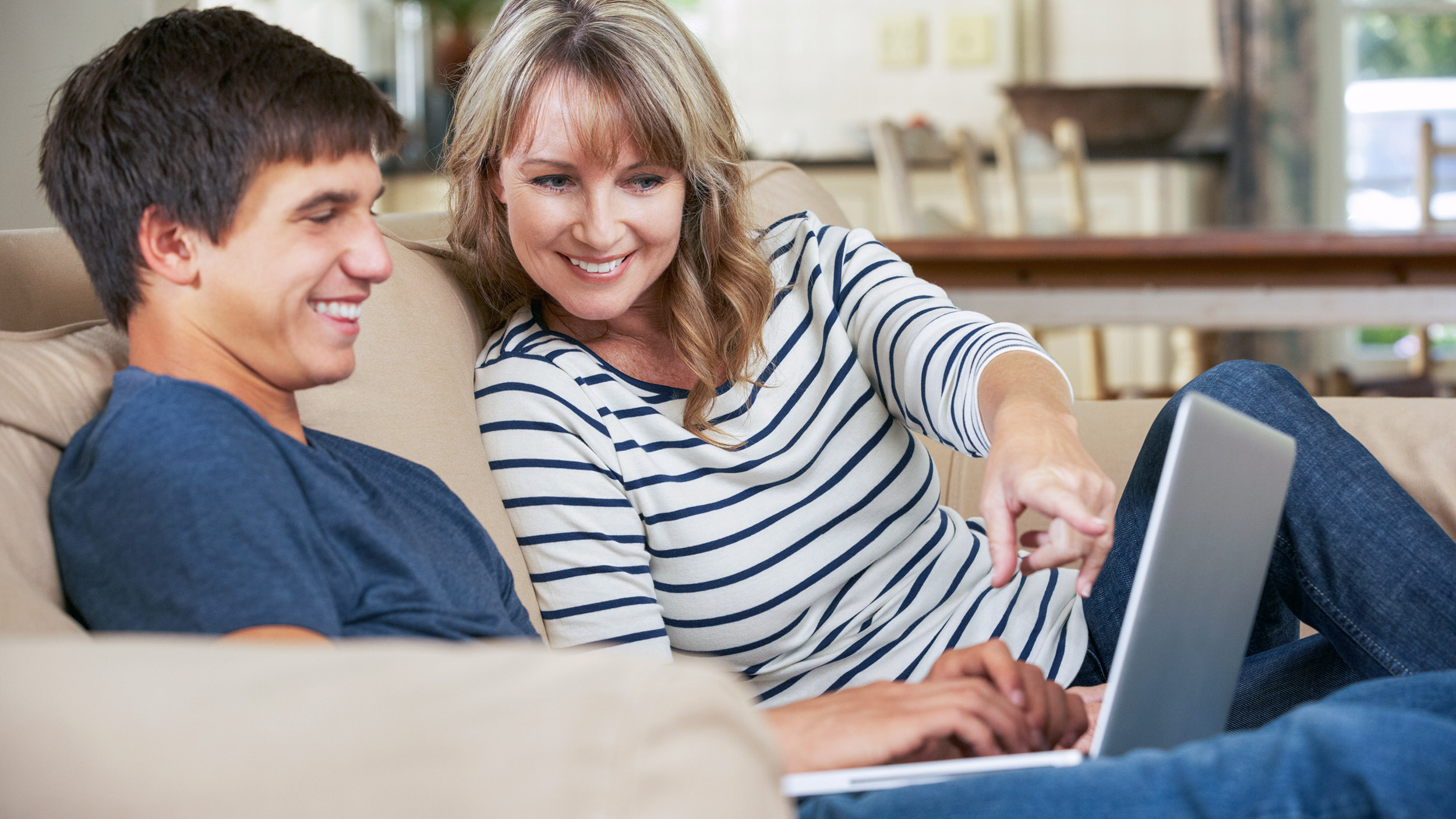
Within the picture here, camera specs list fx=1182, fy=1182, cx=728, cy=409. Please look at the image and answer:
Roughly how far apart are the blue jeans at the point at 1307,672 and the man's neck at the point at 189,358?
41 cm

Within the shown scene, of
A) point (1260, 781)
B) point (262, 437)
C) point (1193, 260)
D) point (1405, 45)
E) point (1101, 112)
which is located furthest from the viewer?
point (1405, 45)

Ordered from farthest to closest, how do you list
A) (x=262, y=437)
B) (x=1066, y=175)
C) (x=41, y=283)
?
(x=1066, y=175)
(x=41, y=283)
(x=262, y=437)

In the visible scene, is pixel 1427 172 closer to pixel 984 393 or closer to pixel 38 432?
pixel 984 393

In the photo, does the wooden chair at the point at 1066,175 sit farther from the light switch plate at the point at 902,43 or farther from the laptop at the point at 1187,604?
the laptop at the point at 1187,604

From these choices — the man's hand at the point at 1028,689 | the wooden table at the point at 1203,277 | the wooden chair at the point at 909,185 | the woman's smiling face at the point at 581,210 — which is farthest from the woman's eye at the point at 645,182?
the wooden chair at the point at 909,185

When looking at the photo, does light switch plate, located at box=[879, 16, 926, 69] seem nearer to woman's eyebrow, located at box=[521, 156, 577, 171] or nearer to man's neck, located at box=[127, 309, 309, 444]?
woman's eyebrow, located at box=[521, 156, 577, 171]

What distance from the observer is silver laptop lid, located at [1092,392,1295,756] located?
63 centimetres

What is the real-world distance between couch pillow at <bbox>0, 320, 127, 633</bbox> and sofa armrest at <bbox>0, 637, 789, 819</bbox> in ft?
0.73

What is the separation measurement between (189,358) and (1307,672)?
888mm

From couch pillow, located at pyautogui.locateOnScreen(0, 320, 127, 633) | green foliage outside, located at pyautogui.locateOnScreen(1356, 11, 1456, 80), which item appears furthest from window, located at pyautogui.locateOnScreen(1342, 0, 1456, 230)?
couch pillow, located at pyautogui.locateOnScreen(0, 320, 127, 633)

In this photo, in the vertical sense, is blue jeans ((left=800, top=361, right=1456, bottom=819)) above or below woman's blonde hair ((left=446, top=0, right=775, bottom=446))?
below

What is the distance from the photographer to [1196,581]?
2.22ft

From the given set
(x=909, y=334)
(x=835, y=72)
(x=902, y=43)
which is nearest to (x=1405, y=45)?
(x=902, y=43)

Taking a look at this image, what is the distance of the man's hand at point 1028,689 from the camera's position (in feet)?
2.39
